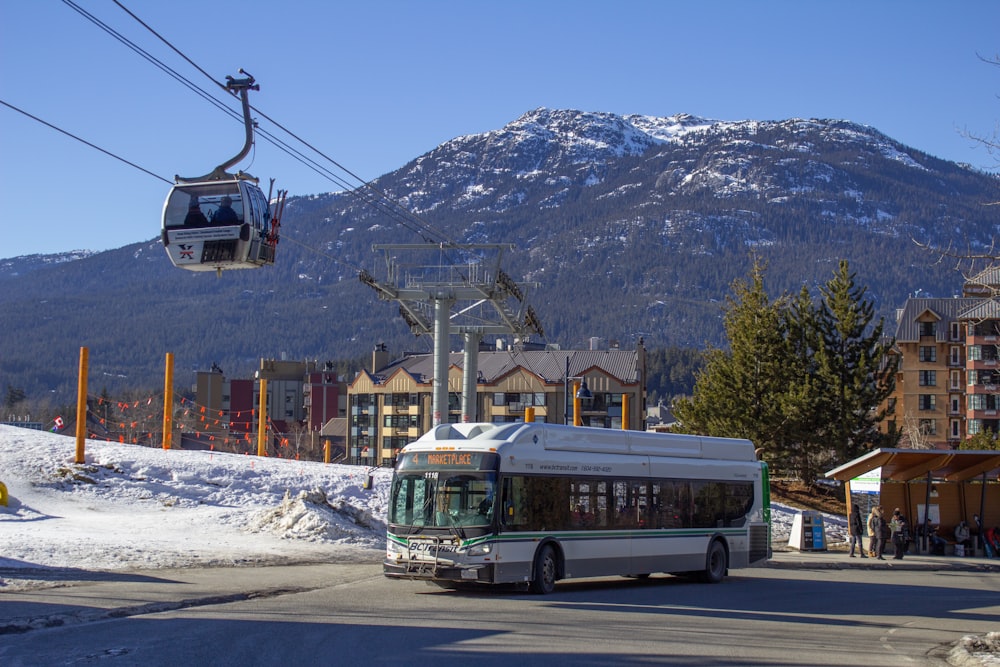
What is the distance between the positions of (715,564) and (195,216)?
13.4m

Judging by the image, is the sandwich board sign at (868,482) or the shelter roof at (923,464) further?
the sandwich board sign at (868,482)

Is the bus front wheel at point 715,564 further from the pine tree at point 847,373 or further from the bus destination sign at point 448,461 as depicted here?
the pine tree at point 847,373

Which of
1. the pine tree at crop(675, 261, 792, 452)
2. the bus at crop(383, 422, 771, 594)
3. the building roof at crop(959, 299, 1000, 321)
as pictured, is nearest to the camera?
the building roof at crop(959, 299, 1000, 321)

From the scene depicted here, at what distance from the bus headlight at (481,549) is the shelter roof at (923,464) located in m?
16.0

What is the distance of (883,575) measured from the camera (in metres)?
27.6

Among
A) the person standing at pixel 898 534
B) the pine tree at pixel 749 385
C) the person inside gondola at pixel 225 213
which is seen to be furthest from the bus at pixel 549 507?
the pine tree at pixel 749 385

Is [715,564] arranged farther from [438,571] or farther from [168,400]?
[168,400]

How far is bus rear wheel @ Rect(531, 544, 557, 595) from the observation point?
19359mm

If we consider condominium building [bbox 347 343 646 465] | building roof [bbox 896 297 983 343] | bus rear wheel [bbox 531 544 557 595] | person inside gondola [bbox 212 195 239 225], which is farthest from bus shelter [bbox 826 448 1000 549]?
building roof [bbox 896 297 983 343]

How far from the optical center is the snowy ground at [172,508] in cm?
2184

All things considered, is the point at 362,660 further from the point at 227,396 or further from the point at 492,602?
the point at 227,396

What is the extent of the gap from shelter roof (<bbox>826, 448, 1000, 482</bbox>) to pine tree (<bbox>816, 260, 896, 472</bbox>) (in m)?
11.0

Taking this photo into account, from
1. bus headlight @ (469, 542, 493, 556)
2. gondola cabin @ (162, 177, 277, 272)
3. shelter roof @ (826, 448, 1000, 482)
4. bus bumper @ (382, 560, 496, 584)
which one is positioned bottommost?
bus bumper @ (382, 560, 496, 584)

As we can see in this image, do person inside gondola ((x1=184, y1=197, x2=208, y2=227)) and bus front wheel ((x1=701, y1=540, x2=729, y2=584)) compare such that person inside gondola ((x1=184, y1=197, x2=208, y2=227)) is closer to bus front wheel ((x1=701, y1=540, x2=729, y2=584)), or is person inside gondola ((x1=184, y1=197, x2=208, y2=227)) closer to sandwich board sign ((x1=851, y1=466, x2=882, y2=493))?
bus front wheel ((x1=701, y1=540, x2=729, y2=584))
